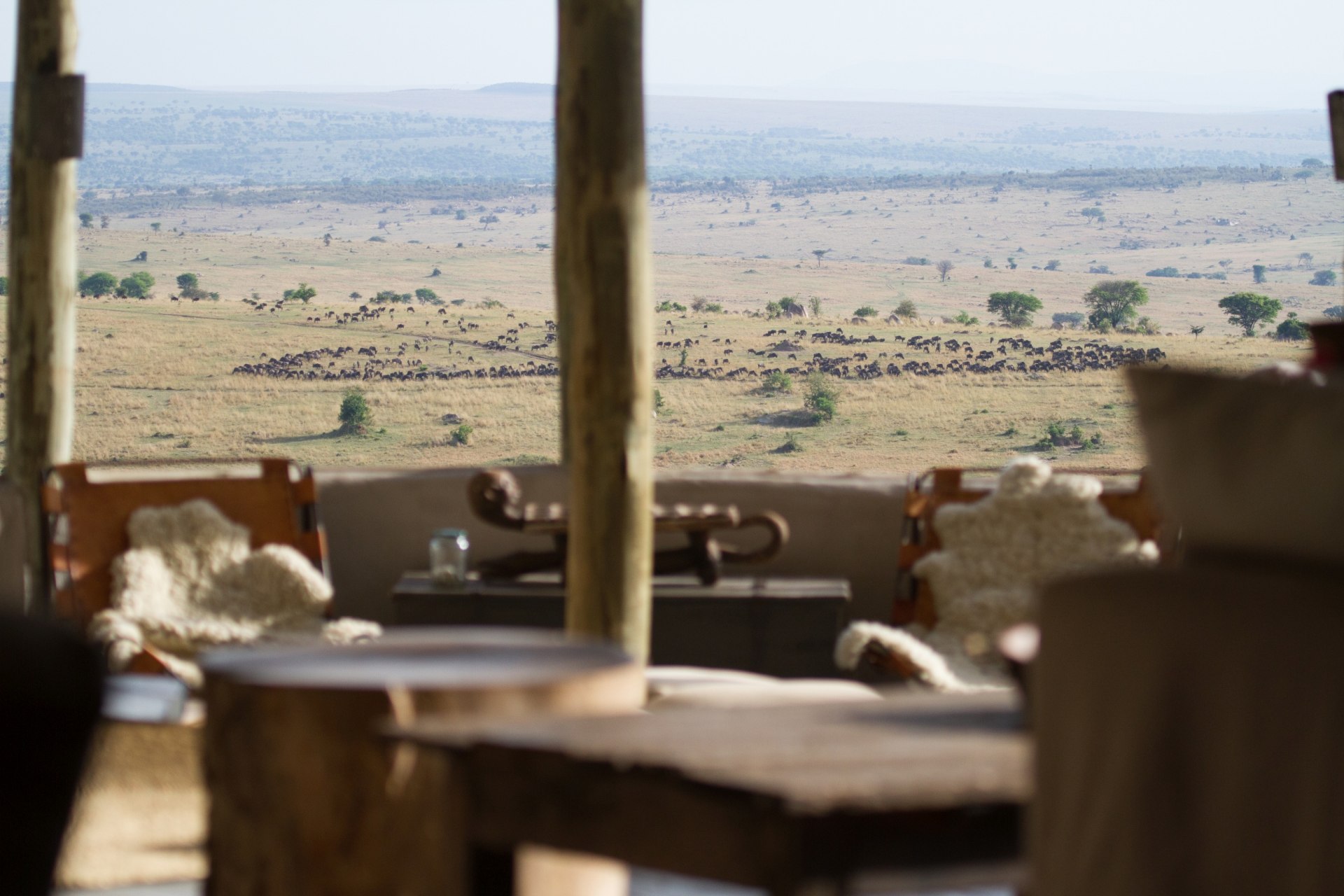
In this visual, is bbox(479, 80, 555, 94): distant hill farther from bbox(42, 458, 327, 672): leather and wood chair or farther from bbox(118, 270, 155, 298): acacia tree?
bbox(42, 458, 327, 672): leather and wood chair

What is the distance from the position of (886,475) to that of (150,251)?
172ft

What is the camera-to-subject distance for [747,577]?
4848mm

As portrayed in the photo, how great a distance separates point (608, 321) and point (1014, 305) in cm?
4468

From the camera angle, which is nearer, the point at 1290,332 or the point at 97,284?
the point at 1290,332

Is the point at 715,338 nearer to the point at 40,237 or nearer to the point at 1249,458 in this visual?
the point at 40,237

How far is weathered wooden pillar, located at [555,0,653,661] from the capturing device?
12.5ft

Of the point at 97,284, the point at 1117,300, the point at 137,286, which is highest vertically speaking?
the point at 137,286

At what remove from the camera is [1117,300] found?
44.5 meters

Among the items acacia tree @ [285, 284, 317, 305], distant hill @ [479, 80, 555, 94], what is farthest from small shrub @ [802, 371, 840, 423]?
distant hill @ [479, 80, 555, 94]

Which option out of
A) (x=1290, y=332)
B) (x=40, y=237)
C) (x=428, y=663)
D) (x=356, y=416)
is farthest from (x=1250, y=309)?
(x=428, y=663)

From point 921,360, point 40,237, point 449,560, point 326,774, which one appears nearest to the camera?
point 326,774

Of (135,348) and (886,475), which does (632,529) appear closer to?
(886,475)

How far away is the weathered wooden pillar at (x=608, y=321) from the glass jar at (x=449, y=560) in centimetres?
68

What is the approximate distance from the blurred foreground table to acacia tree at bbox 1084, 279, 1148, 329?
4223 cm
